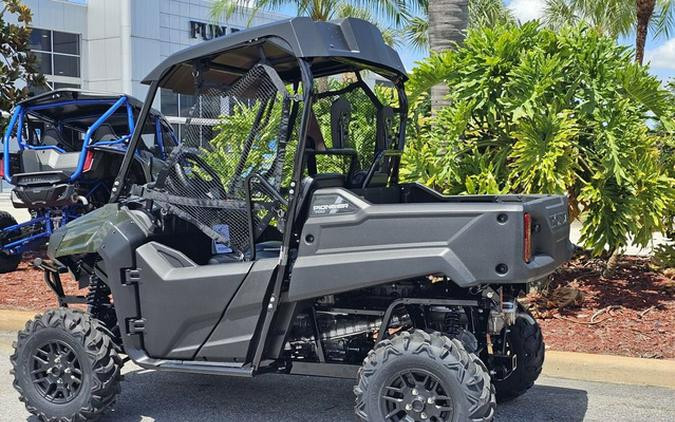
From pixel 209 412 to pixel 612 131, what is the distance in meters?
3.86

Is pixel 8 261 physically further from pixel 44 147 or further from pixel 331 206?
pixel 331 206

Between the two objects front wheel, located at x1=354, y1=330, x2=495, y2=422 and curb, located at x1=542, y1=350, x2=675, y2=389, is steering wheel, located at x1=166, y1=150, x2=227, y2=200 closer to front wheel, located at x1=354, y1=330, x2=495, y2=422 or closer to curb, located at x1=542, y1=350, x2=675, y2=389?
front wheel, located at x1=354, y1=330, x2=495, y2=422

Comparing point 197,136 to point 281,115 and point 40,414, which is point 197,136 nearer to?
point 281,115

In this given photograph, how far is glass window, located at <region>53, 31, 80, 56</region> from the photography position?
33.2m

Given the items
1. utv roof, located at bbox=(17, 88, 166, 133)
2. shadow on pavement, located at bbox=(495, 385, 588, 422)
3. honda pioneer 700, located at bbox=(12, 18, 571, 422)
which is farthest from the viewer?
utv roof, located at bbox=(17, 88, 166, 133)

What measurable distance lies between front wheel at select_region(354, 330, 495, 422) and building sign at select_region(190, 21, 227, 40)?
33.7m

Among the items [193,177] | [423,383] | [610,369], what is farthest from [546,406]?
[193,177]

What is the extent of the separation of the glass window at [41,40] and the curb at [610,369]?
29814mm

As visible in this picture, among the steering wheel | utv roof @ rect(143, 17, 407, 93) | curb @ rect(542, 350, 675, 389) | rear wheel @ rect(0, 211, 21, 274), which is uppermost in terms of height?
utv roof @ rect(143, 17, 407, 93)

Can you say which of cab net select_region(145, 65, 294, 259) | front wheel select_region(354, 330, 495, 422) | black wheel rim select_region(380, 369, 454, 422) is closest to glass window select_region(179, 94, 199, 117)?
cab net select_region(145, 65, 294, 259)

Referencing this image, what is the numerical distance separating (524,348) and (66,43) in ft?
106

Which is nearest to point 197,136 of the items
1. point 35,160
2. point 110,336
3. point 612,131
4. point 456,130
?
point 110,336

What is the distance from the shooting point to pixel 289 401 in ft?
17.3

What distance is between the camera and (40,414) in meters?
4.68
